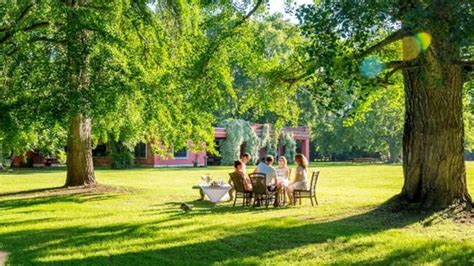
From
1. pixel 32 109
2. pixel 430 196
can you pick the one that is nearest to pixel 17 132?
pixel 32 109

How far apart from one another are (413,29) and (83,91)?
26.7ft

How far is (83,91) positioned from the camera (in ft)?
42.4

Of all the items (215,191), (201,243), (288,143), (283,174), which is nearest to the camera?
(201,243)

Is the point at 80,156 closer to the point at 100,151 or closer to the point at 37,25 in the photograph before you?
the point at 37,25

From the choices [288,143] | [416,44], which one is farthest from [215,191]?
[288,143]

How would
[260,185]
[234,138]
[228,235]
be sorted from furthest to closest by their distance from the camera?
[234,138], [260,185], [228,235]

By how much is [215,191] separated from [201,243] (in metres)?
5.88

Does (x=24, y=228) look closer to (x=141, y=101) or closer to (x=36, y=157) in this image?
(x=141, y=101)

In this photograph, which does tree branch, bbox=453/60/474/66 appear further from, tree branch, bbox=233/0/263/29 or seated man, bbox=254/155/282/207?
seated man, bbox=254/155/282/207

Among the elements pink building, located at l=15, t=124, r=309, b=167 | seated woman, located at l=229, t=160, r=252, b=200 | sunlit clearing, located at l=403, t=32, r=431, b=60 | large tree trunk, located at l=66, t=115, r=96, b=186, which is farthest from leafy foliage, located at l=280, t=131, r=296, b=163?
sunlit clearing, located at l=403, t=32, r=431, b=60

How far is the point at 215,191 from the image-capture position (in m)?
14.8

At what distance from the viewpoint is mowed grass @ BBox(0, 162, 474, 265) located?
7828mm

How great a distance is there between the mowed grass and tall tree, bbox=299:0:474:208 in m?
0.99

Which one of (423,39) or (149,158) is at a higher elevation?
(423,39)
